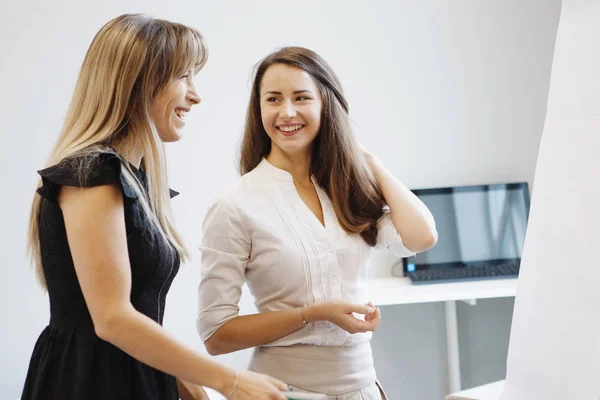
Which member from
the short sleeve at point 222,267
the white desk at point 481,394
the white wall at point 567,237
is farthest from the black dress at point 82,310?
the white desk at point 481,394

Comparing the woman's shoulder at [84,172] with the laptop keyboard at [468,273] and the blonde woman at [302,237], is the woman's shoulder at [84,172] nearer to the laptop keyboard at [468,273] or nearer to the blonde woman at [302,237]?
the blonde woman at [302,237]

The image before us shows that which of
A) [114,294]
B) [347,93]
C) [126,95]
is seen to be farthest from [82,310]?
[347,93]

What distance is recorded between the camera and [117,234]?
123cm

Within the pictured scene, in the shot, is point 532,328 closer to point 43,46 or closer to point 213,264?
point 213,264

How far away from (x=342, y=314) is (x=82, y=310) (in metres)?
0.62

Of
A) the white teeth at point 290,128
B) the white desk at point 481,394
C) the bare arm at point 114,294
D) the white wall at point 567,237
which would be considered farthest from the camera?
the white desk at point 481,394

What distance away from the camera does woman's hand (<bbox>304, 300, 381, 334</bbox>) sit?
1733mm

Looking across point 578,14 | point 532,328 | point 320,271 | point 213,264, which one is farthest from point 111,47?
point 532,328

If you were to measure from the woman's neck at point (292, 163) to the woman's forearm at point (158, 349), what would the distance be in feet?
2.70

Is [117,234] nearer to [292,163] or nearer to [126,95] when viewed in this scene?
[126,95]

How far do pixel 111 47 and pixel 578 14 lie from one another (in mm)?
1036

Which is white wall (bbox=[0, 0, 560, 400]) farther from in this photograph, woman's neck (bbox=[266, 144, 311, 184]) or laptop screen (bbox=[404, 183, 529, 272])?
woman's neck (bbox=[266, 144, 311, 184])

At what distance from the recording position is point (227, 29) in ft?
10.8

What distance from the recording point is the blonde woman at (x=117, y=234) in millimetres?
1219
